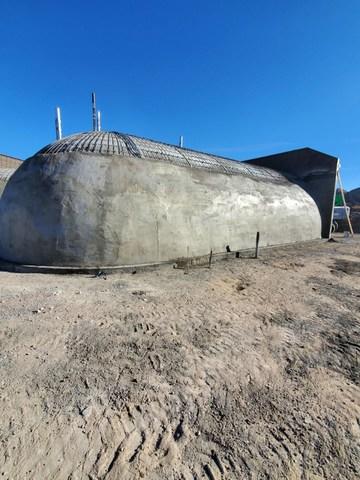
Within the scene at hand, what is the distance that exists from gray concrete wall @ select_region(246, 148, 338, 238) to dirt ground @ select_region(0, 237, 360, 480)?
15.4m

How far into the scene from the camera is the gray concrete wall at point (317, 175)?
1941 cm

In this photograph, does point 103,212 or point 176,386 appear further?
point 103,212

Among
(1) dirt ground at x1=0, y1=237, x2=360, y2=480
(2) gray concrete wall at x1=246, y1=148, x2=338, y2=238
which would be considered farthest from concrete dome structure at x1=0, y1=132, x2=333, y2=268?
(2) gray concrete wall at x1=246, y1=148, x2=338, y2=238

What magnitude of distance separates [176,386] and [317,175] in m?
21.3

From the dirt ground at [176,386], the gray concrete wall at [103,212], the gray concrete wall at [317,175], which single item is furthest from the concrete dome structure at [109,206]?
the gray concrete wall at [317,175]

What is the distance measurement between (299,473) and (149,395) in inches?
66.6

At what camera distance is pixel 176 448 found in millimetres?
2391

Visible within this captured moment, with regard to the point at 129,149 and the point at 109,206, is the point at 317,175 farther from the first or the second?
the point at 109,206

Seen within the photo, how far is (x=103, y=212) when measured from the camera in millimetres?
8406

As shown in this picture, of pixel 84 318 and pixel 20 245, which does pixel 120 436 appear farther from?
pixel 20 245

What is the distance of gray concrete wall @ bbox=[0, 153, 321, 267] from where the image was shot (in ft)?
27.3

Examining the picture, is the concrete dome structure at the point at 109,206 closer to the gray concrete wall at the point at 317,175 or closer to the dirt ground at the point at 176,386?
the dirt ground at the point at 176,386

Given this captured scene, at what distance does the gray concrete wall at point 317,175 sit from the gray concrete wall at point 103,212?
13022 mm

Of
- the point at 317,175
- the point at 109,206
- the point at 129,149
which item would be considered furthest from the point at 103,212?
the point at 317,175
